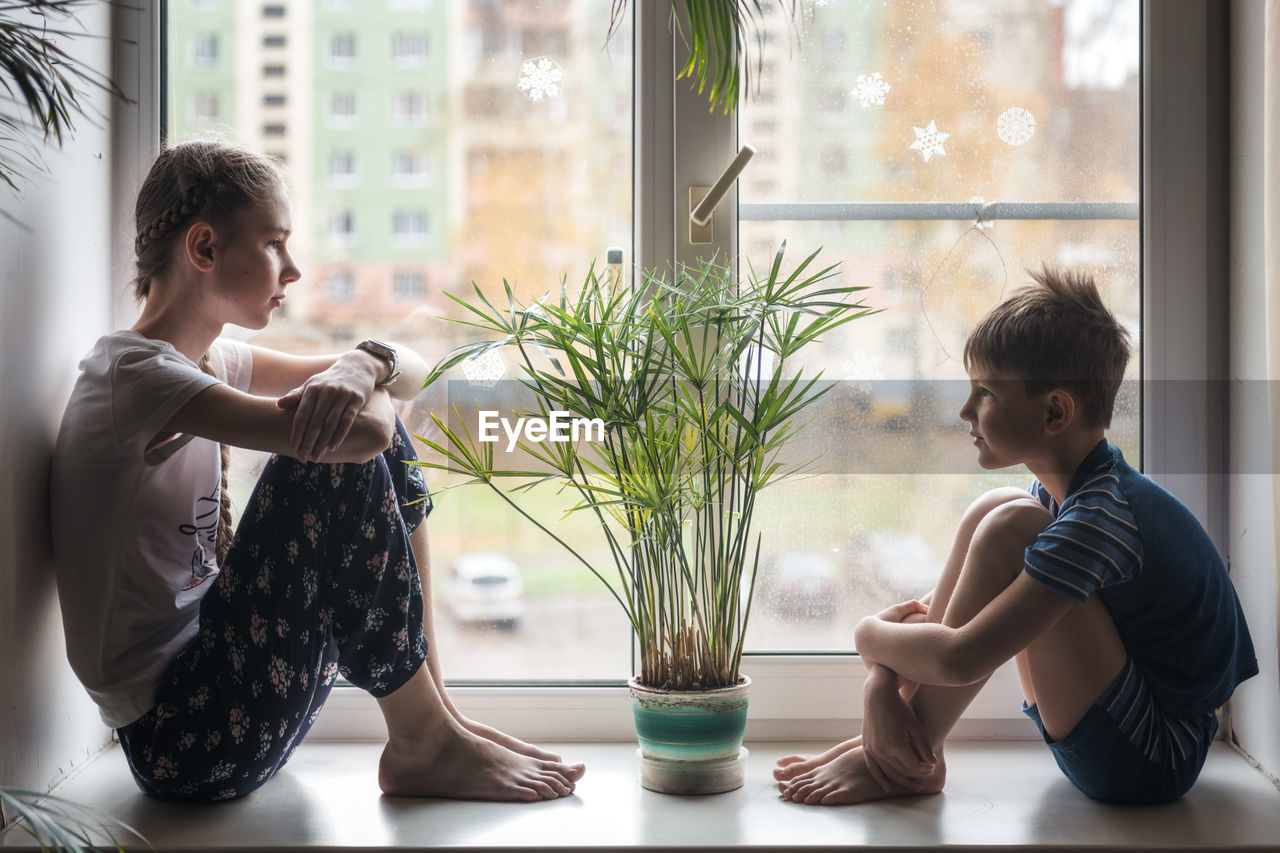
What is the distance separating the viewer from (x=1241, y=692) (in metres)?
1.58

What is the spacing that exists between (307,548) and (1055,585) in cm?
94

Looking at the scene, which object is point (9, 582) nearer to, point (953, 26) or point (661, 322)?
point (661, 322)

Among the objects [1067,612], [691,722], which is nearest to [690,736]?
[691,722]

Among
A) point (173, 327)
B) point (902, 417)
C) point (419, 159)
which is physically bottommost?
point (902, 417)

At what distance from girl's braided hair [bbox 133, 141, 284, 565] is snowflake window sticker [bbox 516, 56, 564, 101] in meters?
0.47

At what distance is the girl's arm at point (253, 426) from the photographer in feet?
4.03

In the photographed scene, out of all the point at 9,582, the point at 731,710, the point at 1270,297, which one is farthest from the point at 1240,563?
the point at 9,582

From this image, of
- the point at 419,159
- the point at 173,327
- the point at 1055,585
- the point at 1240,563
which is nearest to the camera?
the point at 1055,585

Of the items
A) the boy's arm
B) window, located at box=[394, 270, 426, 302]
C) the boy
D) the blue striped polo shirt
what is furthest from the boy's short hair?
window, located at box=[394, 270, 426, 302]

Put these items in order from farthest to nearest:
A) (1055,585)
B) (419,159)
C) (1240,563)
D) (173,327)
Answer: (419,159)
(1240,563)
(173,327)
(1055,585)

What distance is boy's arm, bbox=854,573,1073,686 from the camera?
1.25 meters

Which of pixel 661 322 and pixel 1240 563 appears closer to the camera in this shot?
pixel 661 322

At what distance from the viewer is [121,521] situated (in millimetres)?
1301

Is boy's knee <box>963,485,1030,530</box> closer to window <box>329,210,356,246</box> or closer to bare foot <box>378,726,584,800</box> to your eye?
bare foot <box>378,726,584,800</box>
